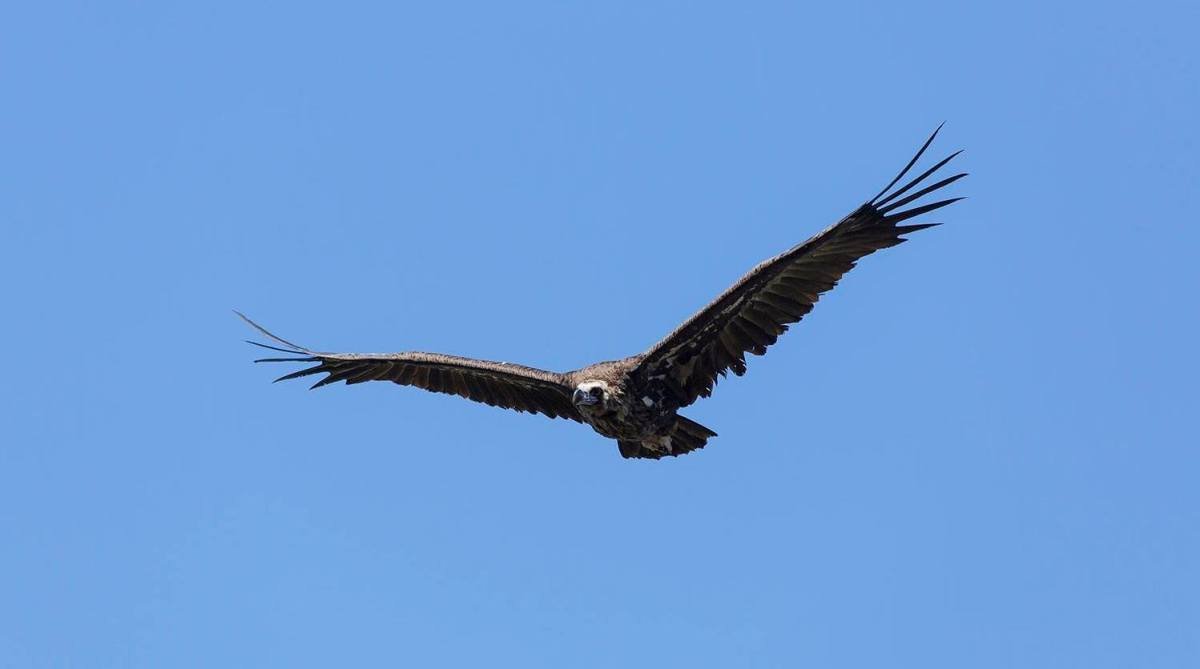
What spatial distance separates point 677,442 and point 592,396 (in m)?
1.76

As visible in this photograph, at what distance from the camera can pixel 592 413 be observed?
2561cm

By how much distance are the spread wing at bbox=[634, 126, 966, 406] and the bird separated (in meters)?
0.01

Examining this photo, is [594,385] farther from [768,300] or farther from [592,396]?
[768,300]

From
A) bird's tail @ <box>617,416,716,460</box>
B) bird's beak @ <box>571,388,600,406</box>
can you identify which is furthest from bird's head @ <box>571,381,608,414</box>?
bird's tail @ <box>617,416,716,460</box>

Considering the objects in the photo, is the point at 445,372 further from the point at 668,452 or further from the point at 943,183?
the point at 943,183

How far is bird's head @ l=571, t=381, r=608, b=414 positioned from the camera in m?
25.2

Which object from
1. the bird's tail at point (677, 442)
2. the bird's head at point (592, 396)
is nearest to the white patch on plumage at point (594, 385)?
the bird's head at point (592, 396)

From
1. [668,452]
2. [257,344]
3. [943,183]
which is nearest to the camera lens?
[943,183]

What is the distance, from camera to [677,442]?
26.1 m

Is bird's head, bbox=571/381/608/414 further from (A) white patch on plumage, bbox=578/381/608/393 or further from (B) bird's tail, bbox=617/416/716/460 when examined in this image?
(B) bird's tail, bbox=617/416/716/460

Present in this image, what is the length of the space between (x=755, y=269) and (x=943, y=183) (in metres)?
2.86

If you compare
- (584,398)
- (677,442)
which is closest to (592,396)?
(584,398)

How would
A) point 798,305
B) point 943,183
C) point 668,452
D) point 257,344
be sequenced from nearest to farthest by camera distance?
point 943,183
point 798,305
point 668,452
point 257,344

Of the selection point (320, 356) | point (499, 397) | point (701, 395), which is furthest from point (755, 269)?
point (320, 356)
